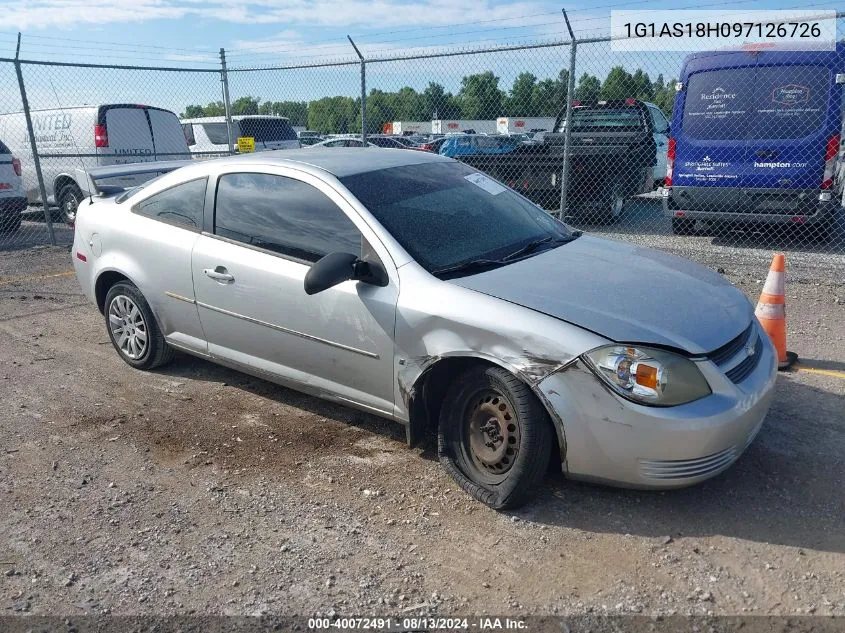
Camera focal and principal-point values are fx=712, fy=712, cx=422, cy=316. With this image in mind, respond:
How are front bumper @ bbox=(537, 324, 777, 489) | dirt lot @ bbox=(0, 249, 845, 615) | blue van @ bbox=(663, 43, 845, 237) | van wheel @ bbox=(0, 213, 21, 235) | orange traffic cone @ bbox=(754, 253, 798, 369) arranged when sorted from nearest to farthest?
1. dirt lot @ bbox=(0, 249, 845, 615)
2. front bumper @ bbox=(537, 324, 777, 489)
3. orange traffic cone @ bbox=(754, 253, 798, 369)
4. blue van @ bbox=(663, 43, 845, 237)
5. van wheel @ bbox=(0, 213, 21, 235)

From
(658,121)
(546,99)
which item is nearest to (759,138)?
(546,99)

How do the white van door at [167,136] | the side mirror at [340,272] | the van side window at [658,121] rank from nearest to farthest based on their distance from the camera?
the side mirror at [340,272], the white van door at [167,136], the van side window at [658,121]

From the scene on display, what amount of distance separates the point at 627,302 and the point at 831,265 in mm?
6171

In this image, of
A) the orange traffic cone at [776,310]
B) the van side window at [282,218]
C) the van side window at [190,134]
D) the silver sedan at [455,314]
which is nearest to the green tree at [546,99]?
the orange traffic cone at [776,310]

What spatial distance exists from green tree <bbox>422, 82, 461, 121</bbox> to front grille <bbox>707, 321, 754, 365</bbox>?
8347mm

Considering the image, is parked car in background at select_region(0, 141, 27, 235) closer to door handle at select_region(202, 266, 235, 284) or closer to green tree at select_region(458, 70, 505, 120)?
green tree at select_region(458, 70, 505, 120)

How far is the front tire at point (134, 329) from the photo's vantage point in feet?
16.3

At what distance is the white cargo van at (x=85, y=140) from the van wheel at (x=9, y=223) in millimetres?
879

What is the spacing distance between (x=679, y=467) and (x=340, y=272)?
1.78 meters

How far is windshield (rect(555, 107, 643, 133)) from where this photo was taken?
485 inches

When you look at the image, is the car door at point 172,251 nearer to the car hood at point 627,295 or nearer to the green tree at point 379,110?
the car hood at point 627,295

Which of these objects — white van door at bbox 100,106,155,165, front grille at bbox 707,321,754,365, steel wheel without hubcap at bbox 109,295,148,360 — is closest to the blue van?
front grille at bbox 707,321,754,365

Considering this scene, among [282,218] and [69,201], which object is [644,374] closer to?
[282,218]

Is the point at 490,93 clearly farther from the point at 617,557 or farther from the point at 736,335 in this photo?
the point at 617,557
